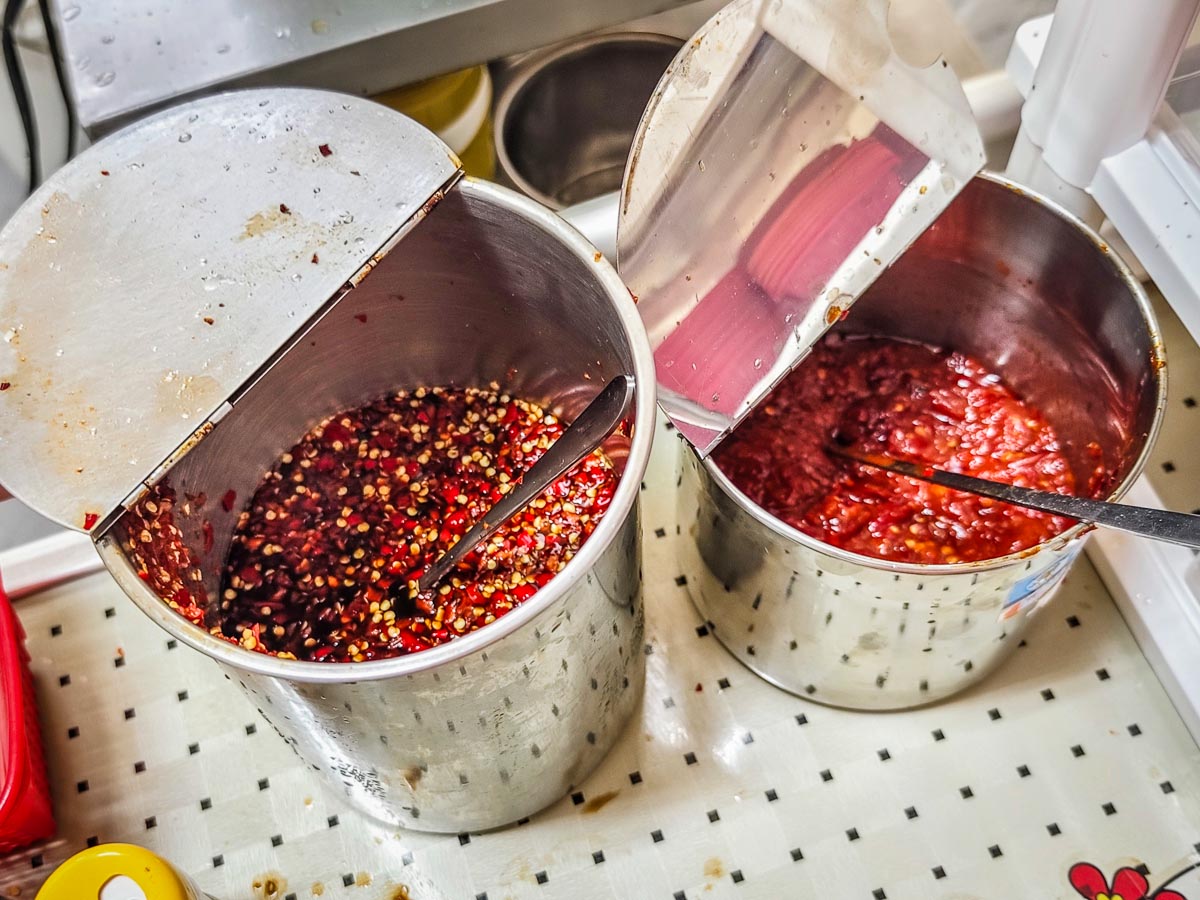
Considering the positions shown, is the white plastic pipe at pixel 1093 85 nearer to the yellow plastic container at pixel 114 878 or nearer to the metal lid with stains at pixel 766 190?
the metal lid with stains at pixel 766 190

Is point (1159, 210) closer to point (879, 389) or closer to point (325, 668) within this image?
A: point (879, 389)

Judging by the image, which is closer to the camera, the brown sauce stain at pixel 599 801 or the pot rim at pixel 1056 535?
the pot rim at pixel 1056 535

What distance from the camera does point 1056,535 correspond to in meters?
0.71

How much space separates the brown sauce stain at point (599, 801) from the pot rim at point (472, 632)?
1.14ft

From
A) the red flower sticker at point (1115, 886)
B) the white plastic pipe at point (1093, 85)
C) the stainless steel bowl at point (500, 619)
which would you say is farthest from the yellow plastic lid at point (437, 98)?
the red flower sticker at point (1115, 886)

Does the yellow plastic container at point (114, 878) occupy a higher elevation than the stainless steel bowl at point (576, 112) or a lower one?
lower

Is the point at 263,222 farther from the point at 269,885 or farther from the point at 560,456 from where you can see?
the point at 269,885

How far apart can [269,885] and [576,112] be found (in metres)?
0.79

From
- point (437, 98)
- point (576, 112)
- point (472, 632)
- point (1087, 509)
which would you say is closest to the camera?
point (472, 632)

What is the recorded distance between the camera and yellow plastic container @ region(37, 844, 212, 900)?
69 cm

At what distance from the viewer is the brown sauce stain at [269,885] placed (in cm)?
85

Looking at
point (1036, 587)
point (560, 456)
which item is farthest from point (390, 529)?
point (1036, 587)

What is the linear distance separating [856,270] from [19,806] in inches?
27.5

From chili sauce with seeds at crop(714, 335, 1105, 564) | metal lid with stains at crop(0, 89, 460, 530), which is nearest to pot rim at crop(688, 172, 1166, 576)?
chili sauce with seeds at crop(714, 335, 1105, 564)
